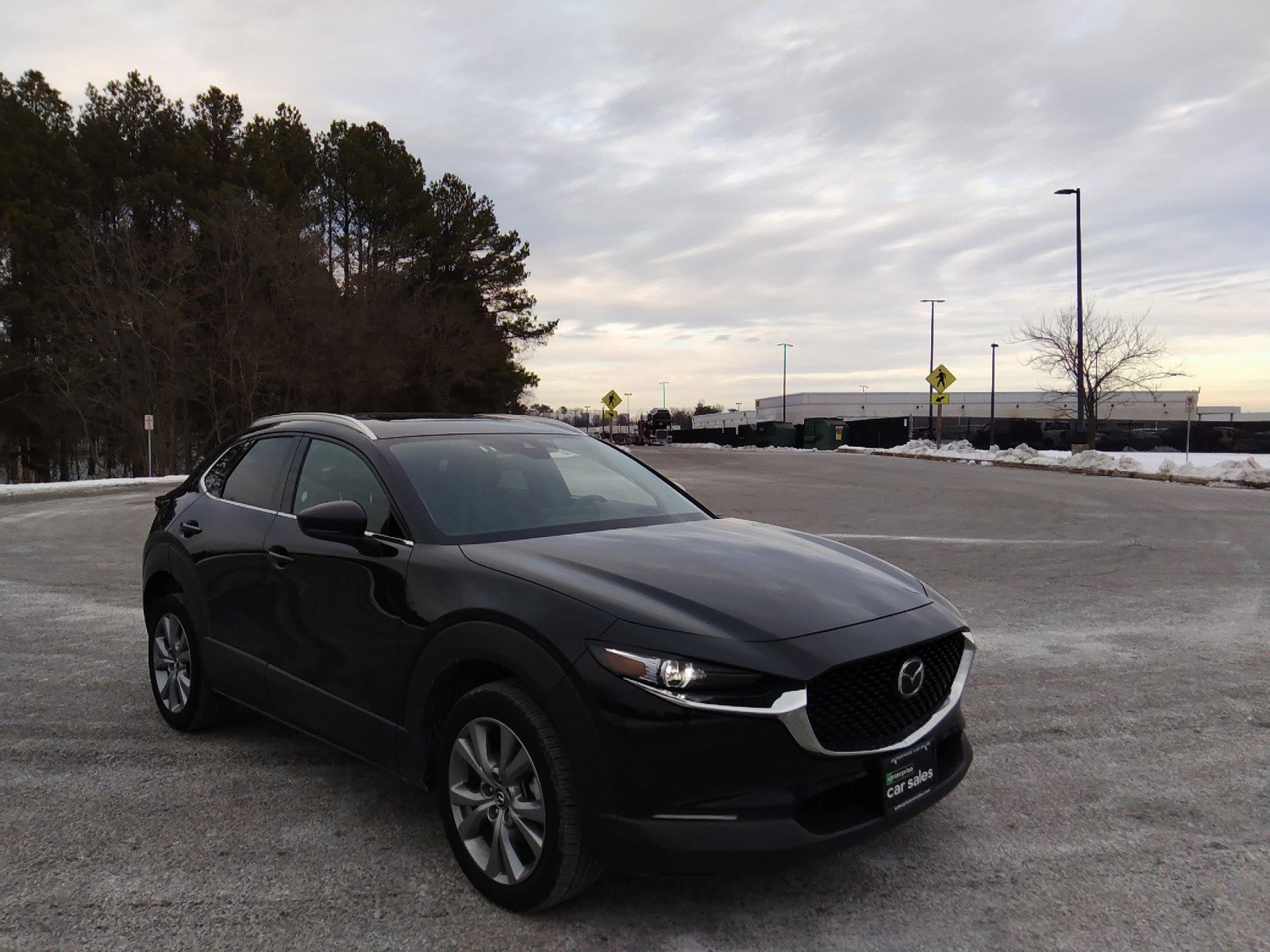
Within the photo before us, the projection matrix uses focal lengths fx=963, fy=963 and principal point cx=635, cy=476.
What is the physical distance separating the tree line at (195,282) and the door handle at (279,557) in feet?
106

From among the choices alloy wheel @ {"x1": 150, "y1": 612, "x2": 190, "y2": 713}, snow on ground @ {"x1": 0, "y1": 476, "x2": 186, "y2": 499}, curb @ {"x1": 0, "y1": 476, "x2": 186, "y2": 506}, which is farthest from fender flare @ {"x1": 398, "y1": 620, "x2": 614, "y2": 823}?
snow on ground @ {"x1": 0, "y1": 476, "x2": 186, "y2": 499}

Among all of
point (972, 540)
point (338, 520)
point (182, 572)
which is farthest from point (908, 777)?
point (972, 540)

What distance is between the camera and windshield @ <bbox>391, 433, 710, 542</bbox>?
385 centimetres

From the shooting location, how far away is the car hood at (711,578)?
9.78 ft

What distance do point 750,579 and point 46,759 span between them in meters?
3.53

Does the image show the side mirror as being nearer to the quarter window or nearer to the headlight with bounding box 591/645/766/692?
the quarter window

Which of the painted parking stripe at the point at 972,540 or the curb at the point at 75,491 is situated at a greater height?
the painted parking stripe at the point at 972,540

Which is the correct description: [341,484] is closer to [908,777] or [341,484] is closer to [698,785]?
[698,785]

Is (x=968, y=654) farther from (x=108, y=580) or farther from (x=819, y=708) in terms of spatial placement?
(x=108, y=580)

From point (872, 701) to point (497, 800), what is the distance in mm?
1249

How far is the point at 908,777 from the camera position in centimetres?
307

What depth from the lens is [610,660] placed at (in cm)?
285

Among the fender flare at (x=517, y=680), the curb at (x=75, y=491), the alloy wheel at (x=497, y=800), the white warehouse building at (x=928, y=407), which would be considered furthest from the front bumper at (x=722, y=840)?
the white warehouse building at (x=928, y=407)

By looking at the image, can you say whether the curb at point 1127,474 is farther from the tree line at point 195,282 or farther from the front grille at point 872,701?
the front grille at point 872,701
